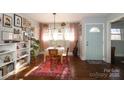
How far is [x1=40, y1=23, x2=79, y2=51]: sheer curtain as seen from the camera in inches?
381

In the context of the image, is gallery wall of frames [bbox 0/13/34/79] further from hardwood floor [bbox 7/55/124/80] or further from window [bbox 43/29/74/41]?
window [bbox 43/29/74/41]

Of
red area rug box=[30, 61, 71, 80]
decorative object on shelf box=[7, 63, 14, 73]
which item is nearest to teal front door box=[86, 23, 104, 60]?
red area rug box=[30, 61, 71, 80]

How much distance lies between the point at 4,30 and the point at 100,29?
15.2 feet

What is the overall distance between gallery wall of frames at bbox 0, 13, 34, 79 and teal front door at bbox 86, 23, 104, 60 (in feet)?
9.62

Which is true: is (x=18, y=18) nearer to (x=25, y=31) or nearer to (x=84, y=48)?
(x=25, y=31)

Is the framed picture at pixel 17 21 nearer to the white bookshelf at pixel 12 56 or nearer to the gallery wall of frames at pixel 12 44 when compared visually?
the gallery wall of frames at pixel 12 44

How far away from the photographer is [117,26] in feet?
29.3

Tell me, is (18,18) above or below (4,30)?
above

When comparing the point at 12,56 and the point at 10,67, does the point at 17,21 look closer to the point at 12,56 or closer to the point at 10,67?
the point at 12,56

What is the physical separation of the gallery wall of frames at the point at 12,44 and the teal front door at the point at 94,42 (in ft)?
9.62

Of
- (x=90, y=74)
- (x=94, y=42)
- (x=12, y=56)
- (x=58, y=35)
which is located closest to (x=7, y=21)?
(x=12, y=56)

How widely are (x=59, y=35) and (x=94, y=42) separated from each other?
9.31 feet
